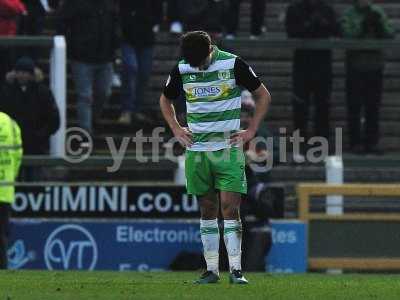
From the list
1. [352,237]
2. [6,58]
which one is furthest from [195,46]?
[352,237]

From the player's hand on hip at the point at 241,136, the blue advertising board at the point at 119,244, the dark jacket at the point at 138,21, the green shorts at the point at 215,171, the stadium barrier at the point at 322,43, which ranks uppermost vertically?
the dark jacket at the point at 138,21

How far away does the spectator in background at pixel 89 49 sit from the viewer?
18297 mm

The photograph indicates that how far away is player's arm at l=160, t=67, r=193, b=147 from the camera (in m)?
12.0

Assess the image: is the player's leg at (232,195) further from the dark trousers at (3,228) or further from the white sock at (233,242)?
the dark trousers at (3,228)

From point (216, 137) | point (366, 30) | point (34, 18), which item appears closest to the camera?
point (216, 137)

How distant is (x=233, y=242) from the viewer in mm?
11906

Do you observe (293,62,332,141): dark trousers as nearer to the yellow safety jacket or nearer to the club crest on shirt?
the yellow safety jacket

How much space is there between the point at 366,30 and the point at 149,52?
114 inches

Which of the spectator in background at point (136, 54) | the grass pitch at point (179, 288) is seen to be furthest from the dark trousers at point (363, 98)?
the grass pitch at point (179, 288)

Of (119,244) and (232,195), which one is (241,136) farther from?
(119,244)

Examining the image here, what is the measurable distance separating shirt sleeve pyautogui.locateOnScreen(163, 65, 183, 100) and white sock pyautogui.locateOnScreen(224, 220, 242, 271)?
1217mm

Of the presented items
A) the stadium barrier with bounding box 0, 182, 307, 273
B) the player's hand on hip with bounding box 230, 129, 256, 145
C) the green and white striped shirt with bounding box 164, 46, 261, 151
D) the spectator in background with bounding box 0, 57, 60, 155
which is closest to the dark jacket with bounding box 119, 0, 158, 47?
the spectator in background with bounding box 0, 57, 60, 155

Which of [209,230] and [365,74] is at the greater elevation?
[365,74]

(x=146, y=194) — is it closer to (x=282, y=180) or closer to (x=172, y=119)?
(x=282, y=180)
